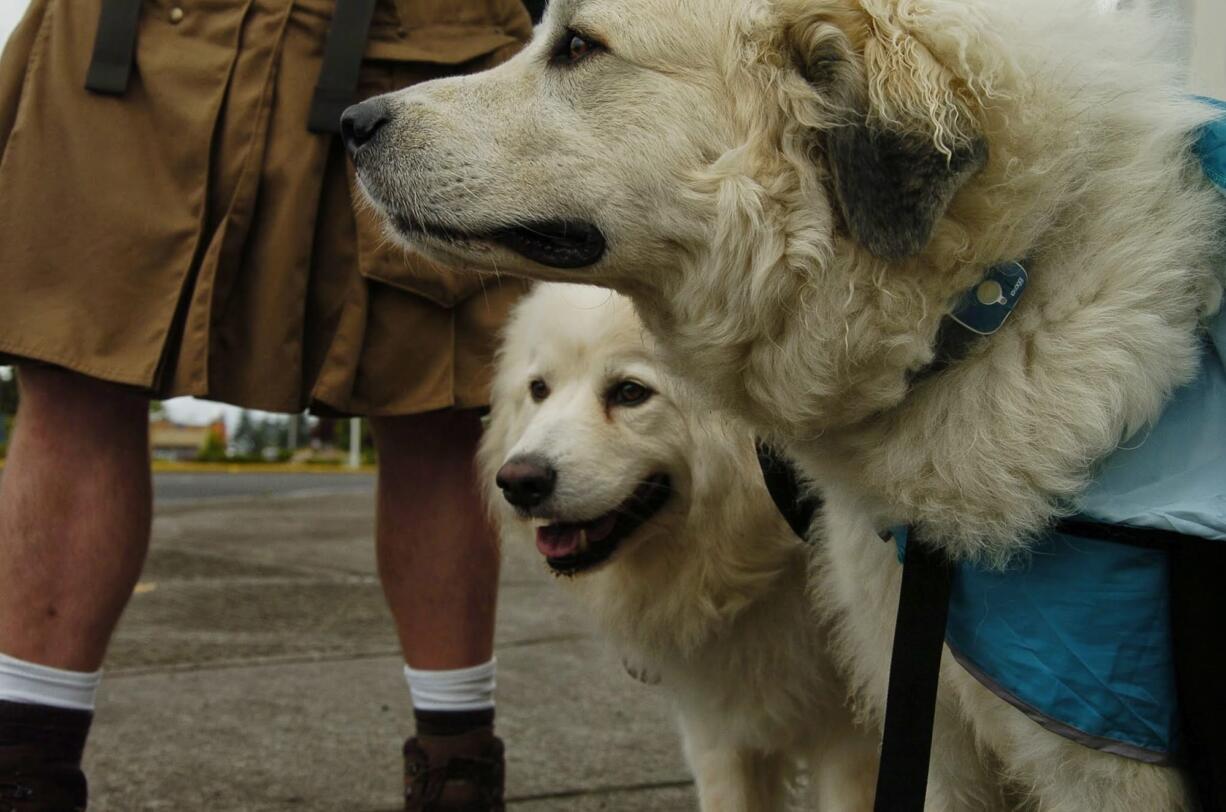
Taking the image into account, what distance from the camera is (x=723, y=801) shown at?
10.3 feet

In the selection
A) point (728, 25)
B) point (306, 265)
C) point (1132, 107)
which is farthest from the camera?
point (306, 265)

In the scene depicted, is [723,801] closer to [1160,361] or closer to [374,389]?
[374,389]

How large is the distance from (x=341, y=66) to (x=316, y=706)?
2416mm

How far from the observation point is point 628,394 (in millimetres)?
3314

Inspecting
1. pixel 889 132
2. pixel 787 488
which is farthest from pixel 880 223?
pixel 787 488

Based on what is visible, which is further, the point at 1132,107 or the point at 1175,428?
the point at 1132,107

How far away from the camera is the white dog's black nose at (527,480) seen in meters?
3.03

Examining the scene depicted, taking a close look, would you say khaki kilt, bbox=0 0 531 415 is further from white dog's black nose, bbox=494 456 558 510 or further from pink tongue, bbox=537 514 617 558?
pink tongue, bbox=537 514 617 558

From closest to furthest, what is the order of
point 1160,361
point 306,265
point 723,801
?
point 1160,361, point 306,265, point 723,801

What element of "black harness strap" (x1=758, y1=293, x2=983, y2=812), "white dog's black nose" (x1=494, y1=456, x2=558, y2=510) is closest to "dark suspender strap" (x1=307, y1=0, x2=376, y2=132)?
"white dog's black nose" (x1=494, y1=456, x2=558, y2=510)

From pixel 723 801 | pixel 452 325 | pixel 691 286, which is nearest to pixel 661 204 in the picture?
pixel 691 286

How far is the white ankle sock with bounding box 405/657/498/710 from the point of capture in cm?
304

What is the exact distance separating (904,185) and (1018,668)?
0.69 m

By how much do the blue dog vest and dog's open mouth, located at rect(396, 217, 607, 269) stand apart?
832 mm
